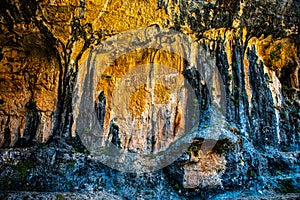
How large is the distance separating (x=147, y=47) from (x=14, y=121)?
6.66m

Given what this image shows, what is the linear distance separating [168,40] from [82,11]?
13.5 ft

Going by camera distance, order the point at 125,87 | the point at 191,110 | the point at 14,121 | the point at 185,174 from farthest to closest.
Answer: the point at 125,87
the point at 191,110
the point at 14,121
the point at 185,174

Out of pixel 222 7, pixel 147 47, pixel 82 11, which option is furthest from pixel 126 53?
pixel 222 7

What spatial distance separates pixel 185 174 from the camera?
10352 millimetres

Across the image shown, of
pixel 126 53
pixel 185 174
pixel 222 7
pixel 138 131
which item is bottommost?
pixel 185 174

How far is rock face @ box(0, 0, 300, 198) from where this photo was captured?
10289 millimetres

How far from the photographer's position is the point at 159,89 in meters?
13.2

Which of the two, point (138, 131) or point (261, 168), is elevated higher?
point (138, 131)

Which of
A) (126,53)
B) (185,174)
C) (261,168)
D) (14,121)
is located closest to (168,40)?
(126,53)

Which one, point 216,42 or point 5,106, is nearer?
point 5,106

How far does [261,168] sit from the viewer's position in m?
10.9

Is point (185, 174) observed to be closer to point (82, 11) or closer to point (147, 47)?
point (147, 47)

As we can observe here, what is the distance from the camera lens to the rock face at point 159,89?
10289 mm

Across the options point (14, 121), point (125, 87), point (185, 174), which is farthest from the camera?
point (125, 87)
